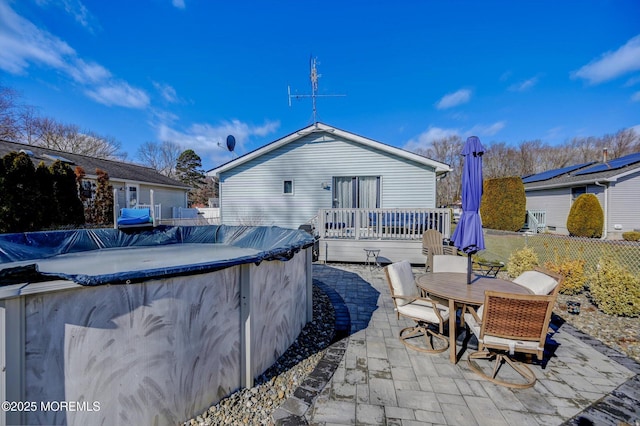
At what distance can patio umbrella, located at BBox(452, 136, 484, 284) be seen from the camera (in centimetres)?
347

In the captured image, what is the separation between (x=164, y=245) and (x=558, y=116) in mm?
24545

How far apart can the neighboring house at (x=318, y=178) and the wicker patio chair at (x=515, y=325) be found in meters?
7.67

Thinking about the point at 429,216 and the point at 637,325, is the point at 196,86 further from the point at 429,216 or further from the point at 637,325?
the point at 637,325

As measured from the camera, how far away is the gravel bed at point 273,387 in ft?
6.66

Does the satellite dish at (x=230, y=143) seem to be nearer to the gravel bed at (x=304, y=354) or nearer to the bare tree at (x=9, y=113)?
the gravel bed at (x=304, y=354)

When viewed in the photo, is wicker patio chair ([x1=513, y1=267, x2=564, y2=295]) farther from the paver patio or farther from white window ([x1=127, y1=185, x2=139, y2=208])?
white window ([x1=127, y1=185, x2=139, y2=208])

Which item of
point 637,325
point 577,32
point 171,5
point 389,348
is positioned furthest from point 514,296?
point 577,32

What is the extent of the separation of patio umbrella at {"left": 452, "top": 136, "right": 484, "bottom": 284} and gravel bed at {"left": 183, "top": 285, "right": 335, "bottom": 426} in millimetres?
2322

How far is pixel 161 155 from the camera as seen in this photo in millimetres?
33188

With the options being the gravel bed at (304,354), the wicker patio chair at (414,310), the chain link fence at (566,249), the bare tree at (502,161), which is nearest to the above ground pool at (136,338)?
the gravel bed at (304,354)

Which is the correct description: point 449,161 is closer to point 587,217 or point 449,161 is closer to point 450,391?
point 587,217

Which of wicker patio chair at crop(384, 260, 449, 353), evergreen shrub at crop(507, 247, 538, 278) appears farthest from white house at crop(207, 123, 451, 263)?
wicker patio chair at crop(384, 260, 449, 353)

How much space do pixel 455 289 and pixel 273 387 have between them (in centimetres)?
238

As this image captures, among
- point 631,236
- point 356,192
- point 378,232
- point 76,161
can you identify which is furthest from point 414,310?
point 76,161
